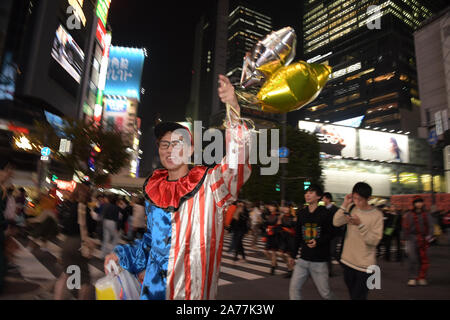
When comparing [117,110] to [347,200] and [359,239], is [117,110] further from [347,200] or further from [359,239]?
[359,239]

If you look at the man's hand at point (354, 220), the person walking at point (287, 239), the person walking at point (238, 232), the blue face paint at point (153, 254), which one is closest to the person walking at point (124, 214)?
the person walking at point (238, 232)

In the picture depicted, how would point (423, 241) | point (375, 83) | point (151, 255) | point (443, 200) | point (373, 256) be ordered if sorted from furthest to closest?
point (375, 83) < point (443, 200) < point (423, 241) < point (373, 256) < point (151, 255)

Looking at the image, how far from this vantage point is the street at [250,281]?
5.13 meters

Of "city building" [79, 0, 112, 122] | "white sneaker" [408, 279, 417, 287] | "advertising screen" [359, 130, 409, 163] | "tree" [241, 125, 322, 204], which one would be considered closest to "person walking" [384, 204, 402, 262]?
"white sneaker" [408, 279, 417, 287]

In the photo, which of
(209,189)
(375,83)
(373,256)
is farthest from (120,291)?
(375,83)

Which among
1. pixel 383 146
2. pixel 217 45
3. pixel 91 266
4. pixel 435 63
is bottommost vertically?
pixel 91 266

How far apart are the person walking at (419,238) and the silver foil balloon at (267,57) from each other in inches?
211

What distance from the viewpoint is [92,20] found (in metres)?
36.7

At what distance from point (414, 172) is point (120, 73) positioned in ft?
169

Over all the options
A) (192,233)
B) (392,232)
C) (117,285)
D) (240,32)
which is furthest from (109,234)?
(240,32)

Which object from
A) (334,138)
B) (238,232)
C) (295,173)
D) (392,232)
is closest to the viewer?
(238,232)

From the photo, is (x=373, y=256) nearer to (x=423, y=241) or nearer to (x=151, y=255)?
(x=151, y=255)

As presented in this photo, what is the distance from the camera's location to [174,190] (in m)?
1.84

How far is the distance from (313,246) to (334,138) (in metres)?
32.7
